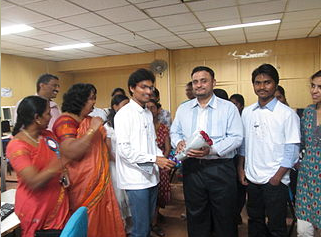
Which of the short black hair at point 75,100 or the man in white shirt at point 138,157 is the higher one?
the short black hair at point 75,100

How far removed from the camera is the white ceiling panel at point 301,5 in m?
3.31

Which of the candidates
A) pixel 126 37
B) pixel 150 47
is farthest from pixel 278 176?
pixel 150 47

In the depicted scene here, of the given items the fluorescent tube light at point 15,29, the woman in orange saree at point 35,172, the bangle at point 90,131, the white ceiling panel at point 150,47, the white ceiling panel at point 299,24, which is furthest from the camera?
the white ceiling panel at point 150,47

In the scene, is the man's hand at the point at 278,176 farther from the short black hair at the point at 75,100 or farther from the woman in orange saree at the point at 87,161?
the short black hair at the point at 75,100

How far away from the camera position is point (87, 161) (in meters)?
1.64

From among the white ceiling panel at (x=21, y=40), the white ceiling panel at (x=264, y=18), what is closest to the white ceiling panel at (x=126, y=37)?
the white ceiling panel at (x=21, y=40)

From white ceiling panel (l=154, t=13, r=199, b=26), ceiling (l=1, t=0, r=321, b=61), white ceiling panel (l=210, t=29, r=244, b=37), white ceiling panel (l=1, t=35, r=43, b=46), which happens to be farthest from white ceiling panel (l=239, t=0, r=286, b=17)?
white ceiling panel (l=1, t=35, r=43, b=46)

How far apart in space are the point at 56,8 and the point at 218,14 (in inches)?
85.1

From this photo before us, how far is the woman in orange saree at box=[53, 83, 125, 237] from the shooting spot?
1.53m

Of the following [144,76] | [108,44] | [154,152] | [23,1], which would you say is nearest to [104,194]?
[154,152]

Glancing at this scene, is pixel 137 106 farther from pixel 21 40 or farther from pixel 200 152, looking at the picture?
pixel 21 40

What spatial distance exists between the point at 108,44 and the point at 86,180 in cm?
426

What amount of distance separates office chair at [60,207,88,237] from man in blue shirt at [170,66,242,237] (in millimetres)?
797

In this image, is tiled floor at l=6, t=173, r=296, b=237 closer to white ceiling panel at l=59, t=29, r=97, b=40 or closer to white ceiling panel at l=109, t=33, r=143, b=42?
white ceiling panel at l=109, t=33, r=143, b=42
